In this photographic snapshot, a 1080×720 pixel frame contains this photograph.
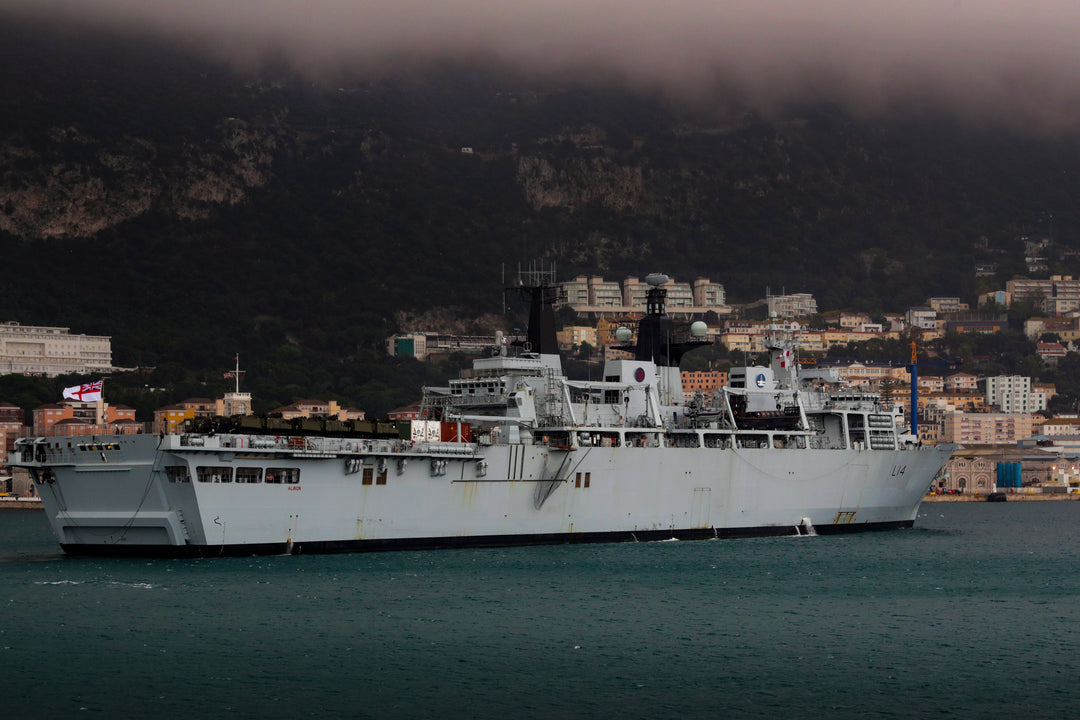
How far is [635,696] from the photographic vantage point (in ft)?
88.2

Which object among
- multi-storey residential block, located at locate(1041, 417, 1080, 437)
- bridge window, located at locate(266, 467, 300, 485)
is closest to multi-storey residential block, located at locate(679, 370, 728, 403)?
multi-storey residential block, located at locate(1041, 417, 1080, 437)

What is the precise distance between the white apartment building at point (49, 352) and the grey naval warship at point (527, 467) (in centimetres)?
9870

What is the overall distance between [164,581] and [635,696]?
16.8 m

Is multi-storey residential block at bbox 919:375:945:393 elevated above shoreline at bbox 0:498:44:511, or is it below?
above

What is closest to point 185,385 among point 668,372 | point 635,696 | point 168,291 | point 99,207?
point 168,291

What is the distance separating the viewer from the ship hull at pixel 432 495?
1660 inches

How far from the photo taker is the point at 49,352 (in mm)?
151250

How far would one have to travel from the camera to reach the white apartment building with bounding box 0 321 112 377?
484 feet

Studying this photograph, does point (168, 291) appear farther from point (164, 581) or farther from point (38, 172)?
point (164, 581)

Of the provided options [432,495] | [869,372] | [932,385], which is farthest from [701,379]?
[432,495]

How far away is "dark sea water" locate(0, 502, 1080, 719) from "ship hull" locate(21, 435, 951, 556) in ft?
3.18

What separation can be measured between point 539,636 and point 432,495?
592 inches

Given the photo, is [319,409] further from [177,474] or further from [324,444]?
[177,474]

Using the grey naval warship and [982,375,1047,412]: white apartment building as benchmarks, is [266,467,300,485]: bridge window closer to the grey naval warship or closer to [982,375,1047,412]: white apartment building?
the grey naval warship
